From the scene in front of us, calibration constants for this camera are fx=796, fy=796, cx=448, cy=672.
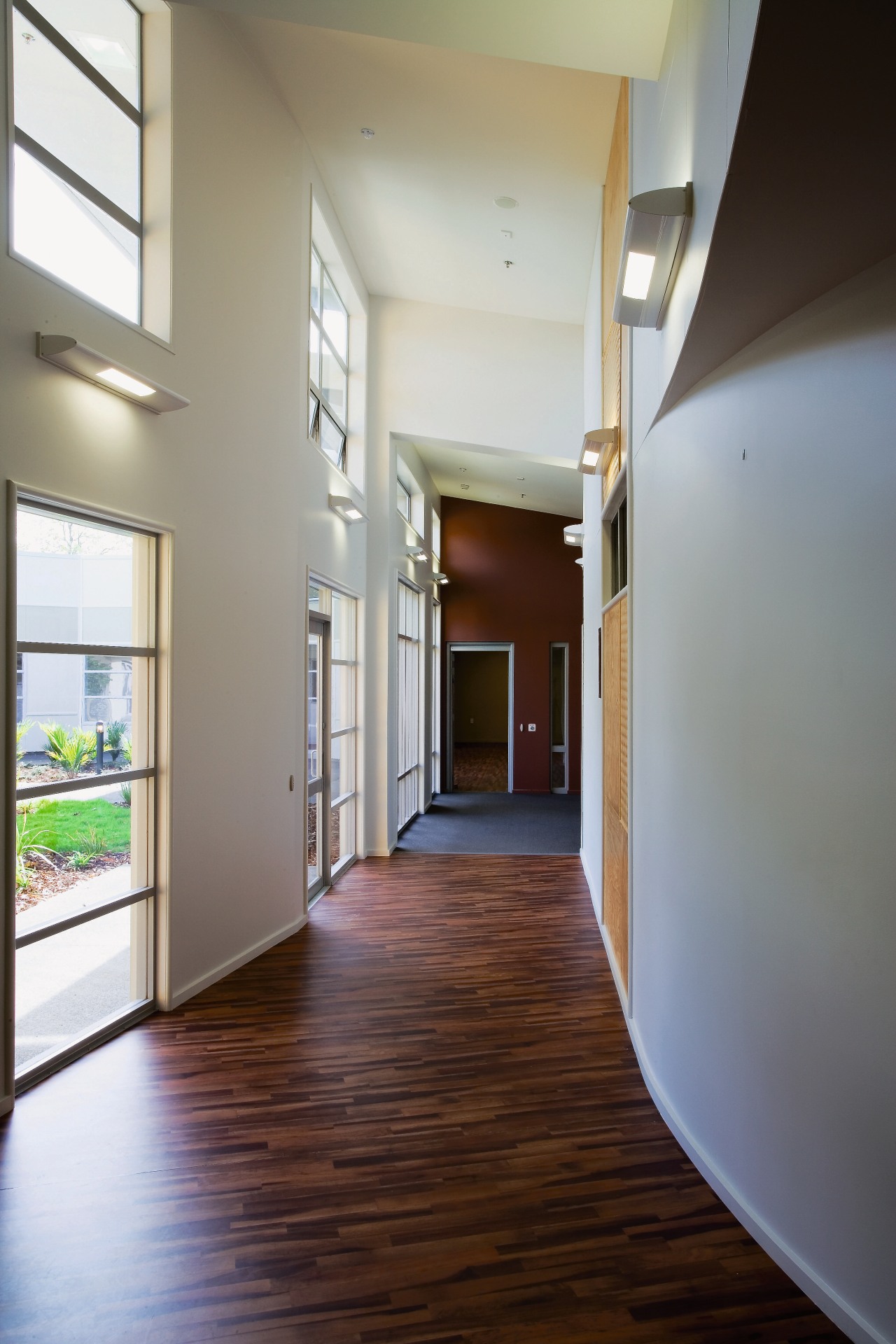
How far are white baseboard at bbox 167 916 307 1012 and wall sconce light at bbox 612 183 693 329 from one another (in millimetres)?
3897

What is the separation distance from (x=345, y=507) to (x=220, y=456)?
2.24m

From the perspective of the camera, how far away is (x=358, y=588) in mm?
7773

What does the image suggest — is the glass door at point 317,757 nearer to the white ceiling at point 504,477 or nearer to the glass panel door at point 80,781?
the glass panel door at point 80,781

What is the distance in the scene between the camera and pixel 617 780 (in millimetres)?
5113

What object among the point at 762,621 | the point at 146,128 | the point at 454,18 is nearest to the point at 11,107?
the point at 146,128

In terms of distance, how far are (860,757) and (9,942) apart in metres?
2.99

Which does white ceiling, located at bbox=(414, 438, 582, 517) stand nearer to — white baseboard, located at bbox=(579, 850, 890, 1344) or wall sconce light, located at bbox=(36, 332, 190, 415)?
wall sconce light, located at bbox=(36, 332, 190, 415)

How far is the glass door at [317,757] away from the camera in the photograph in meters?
6.42

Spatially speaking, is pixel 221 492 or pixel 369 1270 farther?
pixel 221 492

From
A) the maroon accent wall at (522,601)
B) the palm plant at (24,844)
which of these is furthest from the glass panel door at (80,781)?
the maroon accent wall at (522,601)

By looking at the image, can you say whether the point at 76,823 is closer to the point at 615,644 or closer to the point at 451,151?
the point at 615,644

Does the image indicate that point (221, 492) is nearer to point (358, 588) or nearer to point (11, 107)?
point (11, 107)

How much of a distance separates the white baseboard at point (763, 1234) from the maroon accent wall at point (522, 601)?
32.3 ft

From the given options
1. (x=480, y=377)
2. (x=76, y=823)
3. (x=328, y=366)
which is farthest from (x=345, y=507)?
(x=76, y=823)
